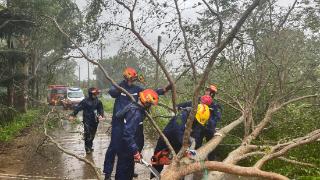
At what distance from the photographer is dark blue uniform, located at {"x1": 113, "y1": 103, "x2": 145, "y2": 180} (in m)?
5.42

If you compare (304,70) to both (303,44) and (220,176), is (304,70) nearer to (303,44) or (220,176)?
(303,44)

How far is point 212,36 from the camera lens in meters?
9.09

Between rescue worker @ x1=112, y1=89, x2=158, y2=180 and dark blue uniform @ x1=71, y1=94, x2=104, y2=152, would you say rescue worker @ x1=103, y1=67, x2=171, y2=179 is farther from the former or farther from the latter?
dark blue uniform @ x1=71, y1=94, x2=104, y2=152

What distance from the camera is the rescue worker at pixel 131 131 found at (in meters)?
5.41

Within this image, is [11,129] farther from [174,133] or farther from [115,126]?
[174,133]

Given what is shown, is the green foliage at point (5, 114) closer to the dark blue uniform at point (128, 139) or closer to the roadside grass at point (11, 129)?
the roadside grass at point (11, 129)

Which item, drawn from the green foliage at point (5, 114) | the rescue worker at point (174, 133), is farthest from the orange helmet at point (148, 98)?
the green foliage at point (5, 114)

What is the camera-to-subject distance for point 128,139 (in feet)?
17.7

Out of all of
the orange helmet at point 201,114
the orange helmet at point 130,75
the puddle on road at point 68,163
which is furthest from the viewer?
the puddle on road at point 68,163

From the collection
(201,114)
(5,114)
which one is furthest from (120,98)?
(5,114)

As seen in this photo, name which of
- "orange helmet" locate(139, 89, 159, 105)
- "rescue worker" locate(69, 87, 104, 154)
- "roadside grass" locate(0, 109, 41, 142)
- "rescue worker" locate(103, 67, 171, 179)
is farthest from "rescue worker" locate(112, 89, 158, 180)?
"roadside grass" locate(0, 109, 41, 142)

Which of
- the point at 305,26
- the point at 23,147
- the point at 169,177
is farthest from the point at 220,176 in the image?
the point at 23,147

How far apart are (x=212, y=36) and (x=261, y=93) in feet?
7.16

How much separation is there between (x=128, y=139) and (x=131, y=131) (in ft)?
0.40
